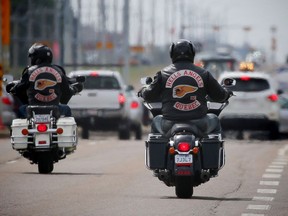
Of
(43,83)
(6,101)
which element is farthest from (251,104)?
(43,83)

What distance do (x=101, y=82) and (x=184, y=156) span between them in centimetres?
1910

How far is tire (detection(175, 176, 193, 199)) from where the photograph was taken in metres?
15.4

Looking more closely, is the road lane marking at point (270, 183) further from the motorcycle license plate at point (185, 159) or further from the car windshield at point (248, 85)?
the car windshield at point (248, 85)

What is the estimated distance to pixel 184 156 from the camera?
15.2 m

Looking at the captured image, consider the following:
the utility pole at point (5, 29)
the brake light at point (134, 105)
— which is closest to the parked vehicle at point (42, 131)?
the brake light at point (134, 105)

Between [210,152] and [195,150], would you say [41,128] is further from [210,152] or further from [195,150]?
[195,150]

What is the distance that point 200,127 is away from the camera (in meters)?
15.7

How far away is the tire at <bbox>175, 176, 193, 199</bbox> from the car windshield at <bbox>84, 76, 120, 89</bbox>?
18534mm

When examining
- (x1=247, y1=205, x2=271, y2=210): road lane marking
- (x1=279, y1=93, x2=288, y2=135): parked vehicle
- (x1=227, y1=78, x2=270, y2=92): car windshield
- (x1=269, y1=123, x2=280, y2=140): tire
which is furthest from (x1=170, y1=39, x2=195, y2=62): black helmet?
(x1=279, y1=93, x2=288, y2=135): parked vehicle

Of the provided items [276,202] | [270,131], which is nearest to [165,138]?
[276,202]

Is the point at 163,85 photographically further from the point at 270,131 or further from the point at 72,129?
the point at 270,131

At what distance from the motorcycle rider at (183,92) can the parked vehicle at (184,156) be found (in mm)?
159

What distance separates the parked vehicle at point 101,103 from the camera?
111 feet

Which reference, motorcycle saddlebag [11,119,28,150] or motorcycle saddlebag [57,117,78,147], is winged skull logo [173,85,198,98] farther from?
motorcycle saddlebag [11,119,28,150]
